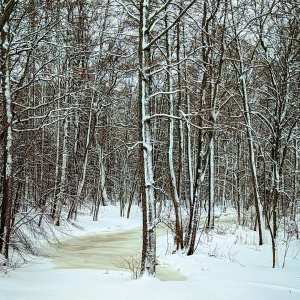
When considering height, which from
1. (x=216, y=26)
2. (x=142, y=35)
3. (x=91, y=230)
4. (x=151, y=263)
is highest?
(x=216, y=26)

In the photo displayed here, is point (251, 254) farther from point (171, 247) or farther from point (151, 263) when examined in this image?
point (151, 263)

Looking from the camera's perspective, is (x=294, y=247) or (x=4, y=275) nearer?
(x=4, y=275)

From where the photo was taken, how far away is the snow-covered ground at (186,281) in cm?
516

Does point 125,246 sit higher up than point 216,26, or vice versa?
point 216,26

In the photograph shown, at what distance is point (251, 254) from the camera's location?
9.85 metres

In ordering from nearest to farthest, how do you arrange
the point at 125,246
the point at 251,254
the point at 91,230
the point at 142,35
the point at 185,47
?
the point at 142,35
the point at 251,254
the point at 125,246
the point at 185,47
the point at 91,230

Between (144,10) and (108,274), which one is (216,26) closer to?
(144,10)

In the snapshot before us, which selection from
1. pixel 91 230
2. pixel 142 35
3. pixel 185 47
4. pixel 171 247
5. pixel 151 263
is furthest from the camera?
pixel 91 230

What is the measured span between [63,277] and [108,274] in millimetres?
906

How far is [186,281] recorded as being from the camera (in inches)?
255

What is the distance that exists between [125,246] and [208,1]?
8.72m

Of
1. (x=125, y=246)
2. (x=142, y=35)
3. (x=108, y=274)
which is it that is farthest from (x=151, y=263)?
(x=125, y=246)

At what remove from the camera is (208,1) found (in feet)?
32.9

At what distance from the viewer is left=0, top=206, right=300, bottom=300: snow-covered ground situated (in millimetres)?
5160
